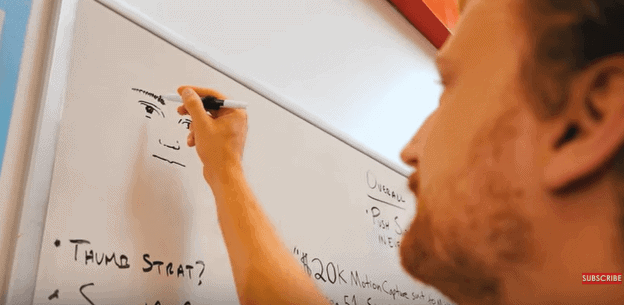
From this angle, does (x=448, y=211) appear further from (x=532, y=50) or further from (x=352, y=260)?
(x=352, y=260)

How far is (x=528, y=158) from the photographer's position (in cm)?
33

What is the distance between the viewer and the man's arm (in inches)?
21.3

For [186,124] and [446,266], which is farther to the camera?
[186,124]

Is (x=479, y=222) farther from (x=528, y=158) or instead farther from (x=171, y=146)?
(x=171, y=146)

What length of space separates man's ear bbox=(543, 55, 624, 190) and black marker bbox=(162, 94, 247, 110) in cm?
42

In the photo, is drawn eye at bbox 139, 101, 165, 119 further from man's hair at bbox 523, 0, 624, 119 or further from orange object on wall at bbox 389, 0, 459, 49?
orange object on wall at bbox 389, 0, 459, 49

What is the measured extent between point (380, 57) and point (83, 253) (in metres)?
0.88

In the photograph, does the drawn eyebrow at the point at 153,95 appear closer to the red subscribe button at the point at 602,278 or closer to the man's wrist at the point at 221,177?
the man's wrist at the point at 221,177


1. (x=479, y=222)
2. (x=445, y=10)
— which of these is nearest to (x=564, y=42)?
(x=479, y=222)

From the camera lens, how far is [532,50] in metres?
0.35

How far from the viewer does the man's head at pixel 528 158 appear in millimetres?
305

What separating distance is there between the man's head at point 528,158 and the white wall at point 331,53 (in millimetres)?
429

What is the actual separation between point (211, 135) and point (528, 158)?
1.30ft

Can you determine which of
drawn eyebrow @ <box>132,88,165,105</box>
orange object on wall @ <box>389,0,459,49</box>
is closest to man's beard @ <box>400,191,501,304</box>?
drawn eyebrow @ <box>132,88,165,105</box>
